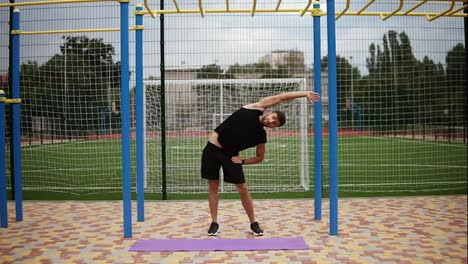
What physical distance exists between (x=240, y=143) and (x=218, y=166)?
1.23 ft

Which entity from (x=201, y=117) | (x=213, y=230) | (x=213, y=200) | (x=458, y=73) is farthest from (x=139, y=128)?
(x=458, y=73)

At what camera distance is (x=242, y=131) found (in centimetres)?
432

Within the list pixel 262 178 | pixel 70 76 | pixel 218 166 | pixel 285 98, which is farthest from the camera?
pixel 262 178

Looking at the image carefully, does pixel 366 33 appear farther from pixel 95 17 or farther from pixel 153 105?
pixel 95 17

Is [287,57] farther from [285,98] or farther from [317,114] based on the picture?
[285,98]

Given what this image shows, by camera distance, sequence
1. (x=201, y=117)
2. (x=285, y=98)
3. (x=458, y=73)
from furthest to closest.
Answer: (x=458, y=73)
(x=201, y=117)
(x=285, y=98)

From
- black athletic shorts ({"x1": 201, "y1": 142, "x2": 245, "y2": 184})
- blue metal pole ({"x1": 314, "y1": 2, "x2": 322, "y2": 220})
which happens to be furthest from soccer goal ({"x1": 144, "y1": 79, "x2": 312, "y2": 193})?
black athletic shorts ({"x1": 201, "y1": 142, "x2": 245, "y2": 184})

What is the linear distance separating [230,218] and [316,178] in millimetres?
1232

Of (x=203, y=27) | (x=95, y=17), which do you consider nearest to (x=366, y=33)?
(x=203, y=27)

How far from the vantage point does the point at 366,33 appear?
726 centimetres

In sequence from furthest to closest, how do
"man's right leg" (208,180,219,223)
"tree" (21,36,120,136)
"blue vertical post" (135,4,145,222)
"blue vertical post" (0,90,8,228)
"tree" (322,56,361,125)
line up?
"tree" (322,56,361,125), "tree" (21,36,120,136), "blue vertical post" (135,4,145,222), "blue vertical post" (0,90,8,228), "man's right leg" (208,180,219,223)

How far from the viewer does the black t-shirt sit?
4.29 meters

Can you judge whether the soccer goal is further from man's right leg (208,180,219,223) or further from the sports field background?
man's right leg (208,180,219,223)

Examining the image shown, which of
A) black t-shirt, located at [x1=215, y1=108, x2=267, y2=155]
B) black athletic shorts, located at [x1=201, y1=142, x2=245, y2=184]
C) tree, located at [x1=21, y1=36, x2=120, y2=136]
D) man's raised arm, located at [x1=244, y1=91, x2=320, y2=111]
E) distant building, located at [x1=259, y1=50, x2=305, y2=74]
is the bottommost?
black athletic shorts, located at [x1=201, y1=142, x2=245, y2=184]
